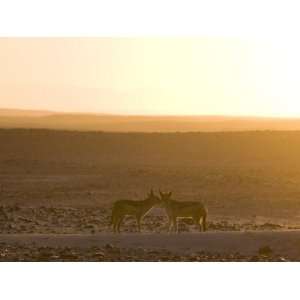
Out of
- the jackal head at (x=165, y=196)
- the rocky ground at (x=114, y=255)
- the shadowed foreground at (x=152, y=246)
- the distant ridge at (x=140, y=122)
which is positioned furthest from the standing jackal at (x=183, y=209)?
the distant ridge at (x=140, y=122)

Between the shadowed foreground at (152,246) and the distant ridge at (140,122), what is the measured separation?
2.55 feet

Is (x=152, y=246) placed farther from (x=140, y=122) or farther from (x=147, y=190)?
(x=140, y=122)

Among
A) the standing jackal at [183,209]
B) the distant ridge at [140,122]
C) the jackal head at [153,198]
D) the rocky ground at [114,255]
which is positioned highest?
the distant ridge at [140,122]

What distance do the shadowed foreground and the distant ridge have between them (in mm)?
778

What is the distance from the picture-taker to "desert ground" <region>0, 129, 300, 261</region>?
4.70 metres

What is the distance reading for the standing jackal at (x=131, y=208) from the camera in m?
4.69

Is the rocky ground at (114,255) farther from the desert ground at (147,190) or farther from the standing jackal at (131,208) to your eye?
the standing jackal at (131,208)

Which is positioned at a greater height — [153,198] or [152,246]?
[153,198]

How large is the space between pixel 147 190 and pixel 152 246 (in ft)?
1.36

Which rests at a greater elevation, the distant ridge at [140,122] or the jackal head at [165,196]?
the distant ridge at [140,122]

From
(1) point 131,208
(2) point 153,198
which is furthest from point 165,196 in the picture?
(1) point 131,208

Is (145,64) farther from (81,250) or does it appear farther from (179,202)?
(81,250)

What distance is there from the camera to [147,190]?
4.71m

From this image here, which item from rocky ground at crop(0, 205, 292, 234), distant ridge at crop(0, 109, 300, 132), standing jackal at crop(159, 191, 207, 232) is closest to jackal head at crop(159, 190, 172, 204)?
standing jackal at crop(159, 191, 207, 232)
